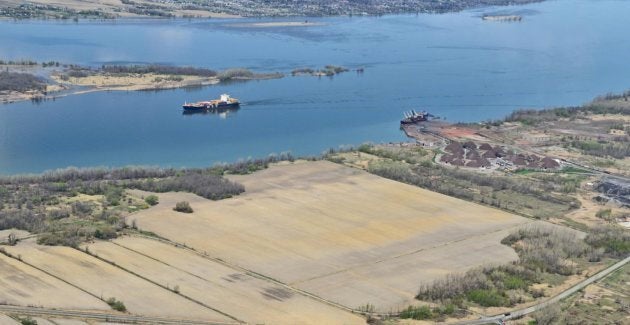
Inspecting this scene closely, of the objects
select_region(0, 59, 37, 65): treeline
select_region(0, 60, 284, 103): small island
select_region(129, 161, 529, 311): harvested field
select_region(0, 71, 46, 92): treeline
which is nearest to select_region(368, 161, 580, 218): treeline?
select_region(129, 161, 529, 311): harvested field

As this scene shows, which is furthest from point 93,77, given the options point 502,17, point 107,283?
point 502,17

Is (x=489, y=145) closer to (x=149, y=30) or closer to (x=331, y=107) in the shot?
(x=331, y=107)

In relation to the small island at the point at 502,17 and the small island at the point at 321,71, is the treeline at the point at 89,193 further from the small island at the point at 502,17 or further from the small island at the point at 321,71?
the small island at the point at 502,17

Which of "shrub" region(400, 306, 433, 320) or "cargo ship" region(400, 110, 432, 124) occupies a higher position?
"cargo ship" region(400, 110, 432, 124)

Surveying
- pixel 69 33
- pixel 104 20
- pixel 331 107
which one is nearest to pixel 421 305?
pixel 331 107

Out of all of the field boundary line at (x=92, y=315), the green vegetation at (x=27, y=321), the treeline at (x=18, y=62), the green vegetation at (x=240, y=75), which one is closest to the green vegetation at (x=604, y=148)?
the green vegetation at (x=240, y=75)

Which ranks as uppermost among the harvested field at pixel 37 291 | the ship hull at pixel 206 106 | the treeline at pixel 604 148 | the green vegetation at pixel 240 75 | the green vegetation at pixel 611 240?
the green vegetation at pixel 240 75

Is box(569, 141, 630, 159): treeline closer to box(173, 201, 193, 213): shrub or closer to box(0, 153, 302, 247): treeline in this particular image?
box(0, 153, 302, 247): treeline
